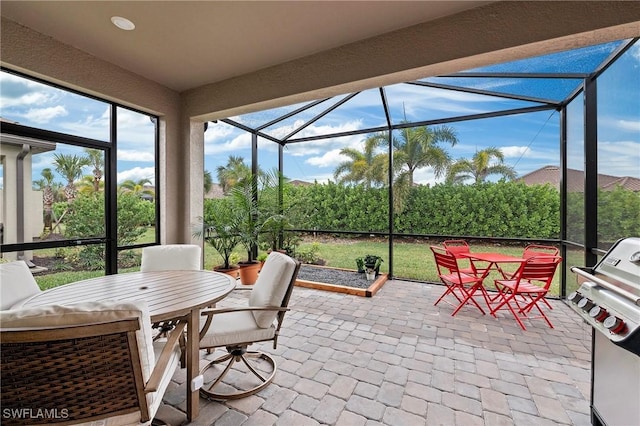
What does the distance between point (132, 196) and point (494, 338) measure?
194 inches

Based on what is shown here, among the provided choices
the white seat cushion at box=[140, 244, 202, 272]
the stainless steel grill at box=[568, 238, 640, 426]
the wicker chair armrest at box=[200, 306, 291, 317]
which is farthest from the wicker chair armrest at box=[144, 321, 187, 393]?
the stainless steel grill at box=[568, 238, 640, 426]

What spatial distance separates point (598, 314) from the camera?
1354mm

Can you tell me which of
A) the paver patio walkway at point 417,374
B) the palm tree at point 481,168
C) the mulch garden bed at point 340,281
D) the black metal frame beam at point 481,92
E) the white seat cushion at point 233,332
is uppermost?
the black metal frame beam at point 481,92

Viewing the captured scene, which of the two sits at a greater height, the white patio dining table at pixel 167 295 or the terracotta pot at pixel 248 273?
the white patio dining table at pixel 167 295

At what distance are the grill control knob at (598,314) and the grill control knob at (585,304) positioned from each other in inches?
1.9

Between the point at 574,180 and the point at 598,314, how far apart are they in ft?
10.9

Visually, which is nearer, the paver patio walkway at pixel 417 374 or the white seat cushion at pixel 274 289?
the paver patio walkway at pixel 417 374

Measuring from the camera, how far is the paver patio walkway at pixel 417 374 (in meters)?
1.79

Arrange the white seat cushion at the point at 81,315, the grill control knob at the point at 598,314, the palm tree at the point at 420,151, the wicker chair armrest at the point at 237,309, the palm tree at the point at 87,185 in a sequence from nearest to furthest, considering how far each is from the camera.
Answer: the white seat cushion at the point at 81,315 < the grill control knob at the point at 598,314 < the wicker chair armrest at the point at 237,309 < the palm tree at the point at 87,185 < the palm tree at the point at 420,151

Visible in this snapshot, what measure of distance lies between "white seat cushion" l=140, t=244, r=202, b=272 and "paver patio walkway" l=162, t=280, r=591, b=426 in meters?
1.08

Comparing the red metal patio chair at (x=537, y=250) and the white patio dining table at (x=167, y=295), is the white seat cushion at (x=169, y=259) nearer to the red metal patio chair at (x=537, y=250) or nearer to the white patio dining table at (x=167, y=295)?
the white patio dining table at (x=167, y=295)

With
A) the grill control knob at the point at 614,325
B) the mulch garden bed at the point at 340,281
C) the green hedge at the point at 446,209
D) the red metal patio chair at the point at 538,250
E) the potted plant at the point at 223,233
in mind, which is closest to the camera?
the grill control knob at the point at 614,325

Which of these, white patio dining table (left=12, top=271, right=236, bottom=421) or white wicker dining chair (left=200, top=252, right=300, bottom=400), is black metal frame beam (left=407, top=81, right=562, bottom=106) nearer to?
white wicker dining chair (left=200, top=252, right=300, bottom=400)

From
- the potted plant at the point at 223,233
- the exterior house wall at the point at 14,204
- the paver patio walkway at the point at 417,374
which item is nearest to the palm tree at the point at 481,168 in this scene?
the paver patio walkway at the point at 417,374
